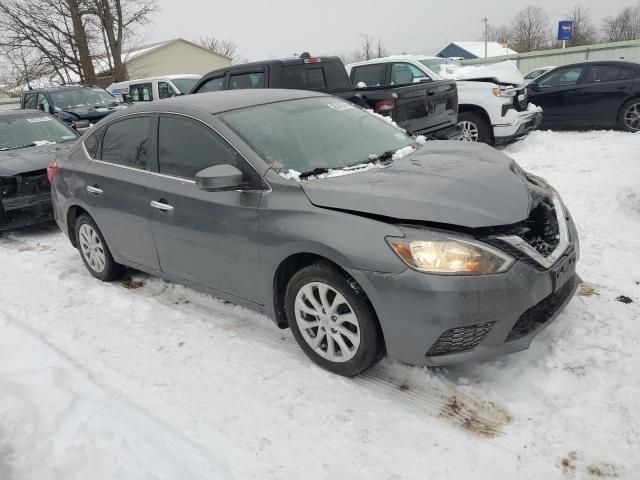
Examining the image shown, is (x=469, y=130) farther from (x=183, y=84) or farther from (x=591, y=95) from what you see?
(x=183, y=84)

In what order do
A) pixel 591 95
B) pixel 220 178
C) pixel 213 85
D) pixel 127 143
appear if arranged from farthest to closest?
pixel 591 95, pixel 213 85, pixel 127 143, pixel 220 178

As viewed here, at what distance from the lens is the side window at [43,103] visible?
41.2ft

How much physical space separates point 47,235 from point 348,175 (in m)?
5.00

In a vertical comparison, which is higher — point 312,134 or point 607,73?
point 607,73

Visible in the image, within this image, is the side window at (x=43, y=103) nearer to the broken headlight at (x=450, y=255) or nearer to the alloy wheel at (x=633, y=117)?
the broken headlight at (x=450, y=255)

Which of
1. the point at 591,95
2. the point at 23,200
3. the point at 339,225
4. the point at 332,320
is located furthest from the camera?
the point at 591,95

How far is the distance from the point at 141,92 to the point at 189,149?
38.7ft

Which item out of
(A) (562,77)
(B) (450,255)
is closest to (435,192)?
(B) (450,255)

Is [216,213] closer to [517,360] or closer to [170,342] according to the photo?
[170,342]

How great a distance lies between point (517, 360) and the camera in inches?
120

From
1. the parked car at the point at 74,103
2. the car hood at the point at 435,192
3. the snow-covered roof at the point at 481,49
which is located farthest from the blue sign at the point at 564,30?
the car hood at the point at 435,192

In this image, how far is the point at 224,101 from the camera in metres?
3.86

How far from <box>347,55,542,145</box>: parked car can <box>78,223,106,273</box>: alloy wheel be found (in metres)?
6.04

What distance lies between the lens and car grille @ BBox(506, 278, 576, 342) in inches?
108
